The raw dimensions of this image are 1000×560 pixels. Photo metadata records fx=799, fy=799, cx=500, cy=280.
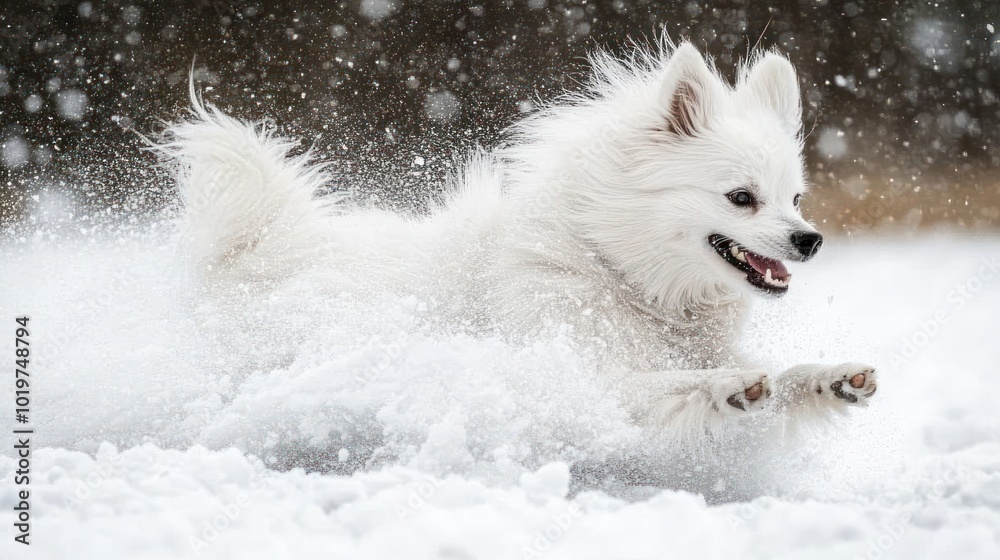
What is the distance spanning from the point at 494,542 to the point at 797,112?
182 centimetres

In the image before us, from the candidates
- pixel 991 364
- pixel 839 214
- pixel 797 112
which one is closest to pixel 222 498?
pixel 797 112

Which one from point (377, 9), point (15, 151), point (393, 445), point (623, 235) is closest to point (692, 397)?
point (623, 235)

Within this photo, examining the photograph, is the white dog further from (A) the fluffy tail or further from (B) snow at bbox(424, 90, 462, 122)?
(B) snow at bbox(424, 90, 462, 122)

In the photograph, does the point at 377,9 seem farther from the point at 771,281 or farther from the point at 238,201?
the point at 771,281

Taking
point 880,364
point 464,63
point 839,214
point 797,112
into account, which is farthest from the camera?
point 839,214

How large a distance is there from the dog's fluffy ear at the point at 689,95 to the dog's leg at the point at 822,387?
0.81m

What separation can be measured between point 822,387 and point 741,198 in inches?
23.6

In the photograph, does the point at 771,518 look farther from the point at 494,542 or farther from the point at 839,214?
the point at 839,214

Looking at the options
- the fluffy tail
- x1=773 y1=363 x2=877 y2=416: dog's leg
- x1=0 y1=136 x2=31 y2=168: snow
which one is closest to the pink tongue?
x1=773 y1=363 x2=877 y2=416: dog's leg

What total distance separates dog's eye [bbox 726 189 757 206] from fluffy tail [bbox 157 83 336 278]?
157 centimetres

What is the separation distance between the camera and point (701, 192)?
244 centimetres

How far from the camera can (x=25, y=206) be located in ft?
16.7

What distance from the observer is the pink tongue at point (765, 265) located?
2.42 meters

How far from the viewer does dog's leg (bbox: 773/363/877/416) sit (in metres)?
2.11
